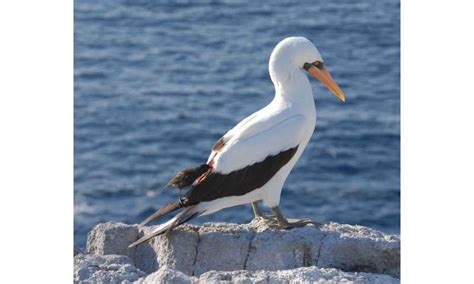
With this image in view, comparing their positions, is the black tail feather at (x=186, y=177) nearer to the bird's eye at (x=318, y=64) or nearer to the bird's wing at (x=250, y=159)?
the bird's wing at (x=250, y=159)

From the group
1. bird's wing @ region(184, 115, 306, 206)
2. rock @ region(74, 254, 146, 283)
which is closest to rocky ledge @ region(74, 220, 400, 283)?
rock @ region(74, 254, 146, 283)

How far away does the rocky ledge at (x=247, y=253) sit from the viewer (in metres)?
8.56

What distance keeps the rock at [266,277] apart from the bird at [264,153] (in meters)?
0.68

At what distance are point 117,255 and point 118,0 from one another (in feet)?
8.62

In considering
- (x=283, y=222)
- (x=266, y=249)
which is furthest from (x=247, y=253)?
(x=283, y=222)

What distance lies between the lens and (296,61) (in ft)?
29.6

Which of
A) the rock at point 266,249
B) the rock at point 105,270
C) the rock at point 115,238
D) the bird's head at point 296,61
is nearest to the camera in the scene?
the rock at point 105,270

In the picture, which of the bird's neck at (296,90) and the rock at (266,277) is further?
the bird's neck at (296,90)

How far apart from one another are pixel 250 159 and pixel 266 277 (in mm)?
980

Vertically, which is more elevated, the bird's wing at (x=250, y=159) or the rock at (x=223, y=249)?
the bird's wing at (x=250, y=159)

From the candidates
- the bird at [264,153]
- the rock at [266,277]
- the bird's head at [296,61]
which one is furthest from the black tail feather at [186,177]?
the bird's head at [296,61]

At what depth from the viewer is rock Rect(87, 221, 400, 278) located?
874 centimetres
